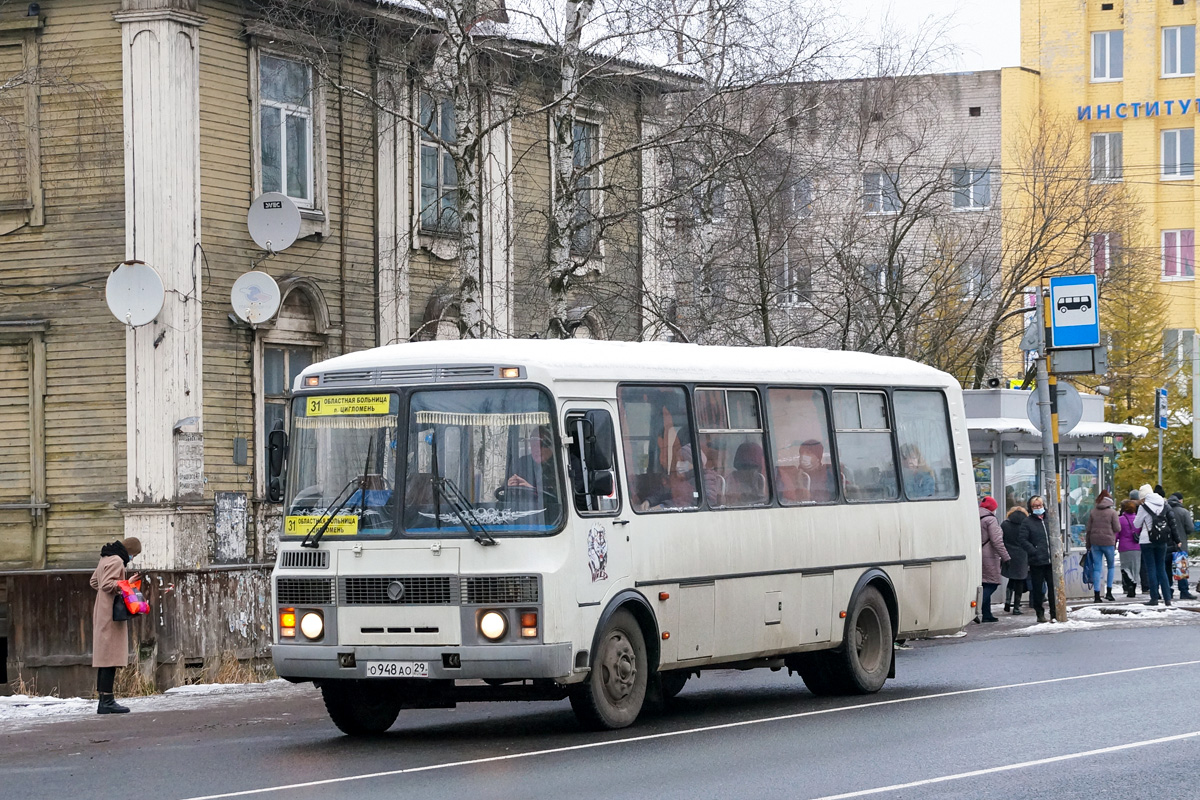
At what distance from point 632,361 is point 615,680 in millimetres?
2283

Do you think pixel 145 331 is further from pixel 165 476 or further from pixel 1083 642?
pixel 1083 642

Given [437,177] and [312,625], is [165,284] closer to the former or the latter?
[437,177]

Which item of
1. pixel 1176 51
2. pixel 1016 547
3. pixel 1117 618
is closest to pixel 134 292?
pixel 1016 547

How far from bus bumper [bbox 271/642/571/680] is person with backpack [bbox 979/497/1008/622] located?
14054 millimetres

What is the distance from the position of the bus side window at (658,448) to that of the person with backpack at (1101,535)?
1570 cm

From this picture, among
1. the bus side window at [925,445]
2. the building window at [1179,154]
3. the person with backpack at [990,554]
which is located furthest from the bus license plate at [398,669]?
the building window at [1179,154]

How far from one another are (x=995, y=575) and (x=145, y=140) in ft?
40.9

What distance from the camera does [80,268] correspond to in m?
21.2

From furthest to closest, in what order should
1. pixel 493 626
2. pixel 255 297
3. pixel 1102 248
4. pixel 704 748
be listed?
1. pixel 1102 248
2. pixel 255 297
3. pixel 493 626
4. pixel 704 748

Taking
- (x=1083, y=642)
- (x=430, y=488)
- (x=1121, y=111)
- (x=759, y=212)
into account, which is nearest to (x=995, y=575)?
(x=1083, y=642)

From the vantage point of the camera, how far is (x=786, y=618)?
14766 millimetres

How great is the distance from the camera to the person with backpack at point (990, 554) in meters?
25.2

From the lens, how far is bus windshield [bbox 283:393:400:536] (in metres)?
12.7

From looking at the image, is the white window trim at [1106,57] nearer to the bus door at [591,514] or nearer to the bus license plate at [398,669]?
the bus door at [591,514]
